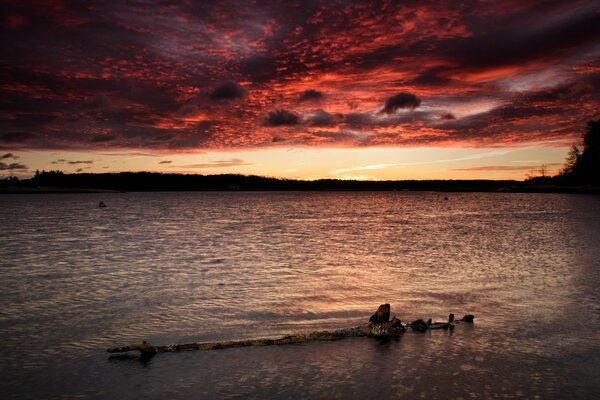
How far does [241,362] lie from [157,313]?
295 inches

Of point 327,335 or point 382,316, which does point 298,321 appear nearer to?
point 327,335

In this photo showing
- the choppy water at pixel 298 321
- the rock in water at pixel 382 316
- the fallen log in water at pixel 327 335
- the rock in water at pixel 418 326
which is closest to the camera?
the choppy water at pixel 298 321

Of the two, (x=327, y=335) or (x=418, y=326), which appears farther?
(x=418, y=326)

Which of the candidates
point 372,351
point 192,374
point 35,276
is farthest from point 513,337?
point 35,276

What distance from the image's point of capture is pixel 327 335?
14.8m

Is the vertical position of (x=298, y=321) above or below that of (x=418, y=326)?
below

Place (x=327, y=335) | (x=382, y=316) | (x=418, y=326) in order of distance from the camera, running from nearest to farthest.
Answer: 1. (x=327, y=335)
2. (x=382, y=316)
3. (x=418, y=326)

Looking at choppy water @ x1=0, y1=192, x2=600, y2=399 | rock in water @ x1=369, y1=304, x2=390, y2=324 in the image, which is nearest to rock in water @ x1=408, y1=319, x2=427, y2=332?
choppy water @ x1=0, y1=192, x2=600, y2=399

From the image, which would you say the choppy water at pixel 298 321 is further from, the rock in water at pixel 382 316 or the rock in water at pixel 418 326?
the rock in water at pixel 382 316

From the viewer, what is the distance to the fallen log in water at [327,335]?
13.4m

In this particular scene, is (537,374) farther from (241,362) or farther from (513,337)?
(241,362)

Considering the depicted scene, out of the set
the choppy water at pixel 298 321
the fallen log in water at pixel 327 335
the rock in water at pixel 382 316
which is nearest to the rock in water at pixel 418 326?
the fallen log in water at pixel 327 335

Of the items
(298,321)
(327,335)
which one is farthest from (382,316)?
(298,321)

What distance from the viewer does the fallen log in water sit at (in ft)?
44.0
